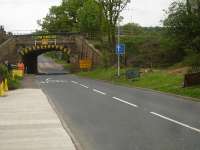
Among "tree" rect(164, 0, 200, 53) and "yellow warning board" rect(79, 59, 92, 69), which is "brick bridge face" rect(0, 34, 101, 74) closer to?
"yellow warning board" rect(79, 59, 92, 69)

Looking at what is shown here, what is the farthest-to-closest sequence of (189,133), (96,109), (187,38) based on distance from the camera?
(187,38) < (96,109) < (189,133)

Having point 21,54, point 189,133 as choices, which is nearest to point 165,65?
point 21,54

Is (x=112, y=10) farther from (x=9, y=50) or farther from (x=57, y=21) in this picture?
(x=57, y=21)

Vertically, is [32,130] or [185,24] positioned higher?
[185,24]

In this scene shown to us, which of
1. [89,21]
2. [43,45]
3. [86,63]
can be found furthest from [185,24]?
[89,21]

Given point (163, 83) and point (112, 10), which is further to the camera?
point (112, 10)

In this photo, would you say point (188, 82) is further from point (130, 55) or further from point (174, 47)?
point (130, 55)

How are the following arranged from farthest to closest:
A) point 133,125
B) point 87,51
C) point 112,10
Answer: point 87,51, point 112,10, point 133,125

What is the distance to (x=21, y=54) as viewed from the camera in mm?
80438

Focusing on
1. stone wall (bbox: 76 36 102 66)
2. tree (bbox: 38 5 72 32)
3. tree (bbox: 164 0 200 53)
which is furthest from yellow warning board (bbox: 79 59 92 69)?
tree (bbox: 38 5 72 32)

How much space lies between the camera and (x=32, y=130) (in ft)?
49.9

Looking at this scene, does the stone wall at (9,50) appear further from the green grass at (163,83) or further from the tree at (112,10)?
the green grass at (163,83)

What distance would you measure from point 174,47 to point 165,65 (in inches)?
100

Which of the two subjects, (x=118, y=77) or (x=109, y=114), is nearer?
(x=109, y=114)
